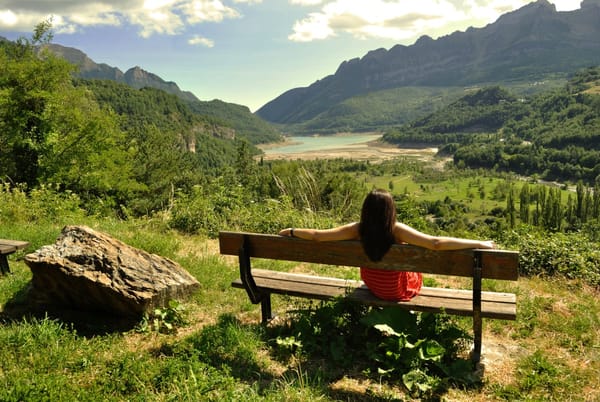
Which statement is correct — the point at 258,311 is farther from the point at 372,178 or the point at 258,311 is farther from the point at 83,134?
the point at 372,178

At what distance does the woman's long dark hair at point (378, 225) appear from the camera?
9.54 feet

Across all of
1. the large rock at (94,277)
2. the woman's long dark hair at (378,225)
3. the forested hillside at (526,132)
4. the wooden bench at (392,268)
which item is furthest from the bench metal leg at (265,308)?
the forested hillside at (526,132)

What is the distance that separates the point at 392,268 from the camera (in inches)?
114

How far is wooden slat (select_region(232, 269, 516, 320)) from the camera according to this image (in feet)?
9.50

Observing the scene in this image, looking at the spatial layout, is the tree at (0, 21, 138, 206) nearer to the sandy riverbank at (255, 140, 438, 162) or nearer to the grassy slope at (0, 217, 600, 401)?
the grassy slope at (0, 217, 600, 401)

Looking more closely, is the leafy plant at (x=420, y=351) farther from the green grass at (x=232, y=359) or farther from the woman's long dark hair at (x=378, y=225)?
the woman's long dark hair at (x=378, y=225)

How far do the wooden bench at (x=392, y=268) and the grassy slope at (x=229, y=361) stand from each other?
385mm

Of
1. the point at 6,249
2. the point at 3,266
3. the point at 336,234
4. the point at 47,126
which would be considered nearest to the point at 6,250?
the point at 6,249

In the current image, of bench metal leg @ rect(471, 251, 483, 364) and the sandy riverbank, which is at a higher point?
the sandy riverbank

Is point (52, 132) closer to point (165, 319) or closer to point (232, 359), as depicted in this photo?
point (165, 319)

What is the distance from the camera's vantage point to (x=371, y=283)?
10.5ft

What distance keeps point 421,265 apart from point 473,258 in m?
0.34

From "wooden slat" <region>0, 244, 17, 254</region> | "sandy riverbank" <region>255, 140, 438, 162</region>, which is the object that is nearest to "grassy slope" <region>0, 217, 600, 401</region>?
"wooden slat" <region>0, 244, 17, 254</region>

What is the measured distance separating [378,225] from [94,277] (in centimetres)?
231
